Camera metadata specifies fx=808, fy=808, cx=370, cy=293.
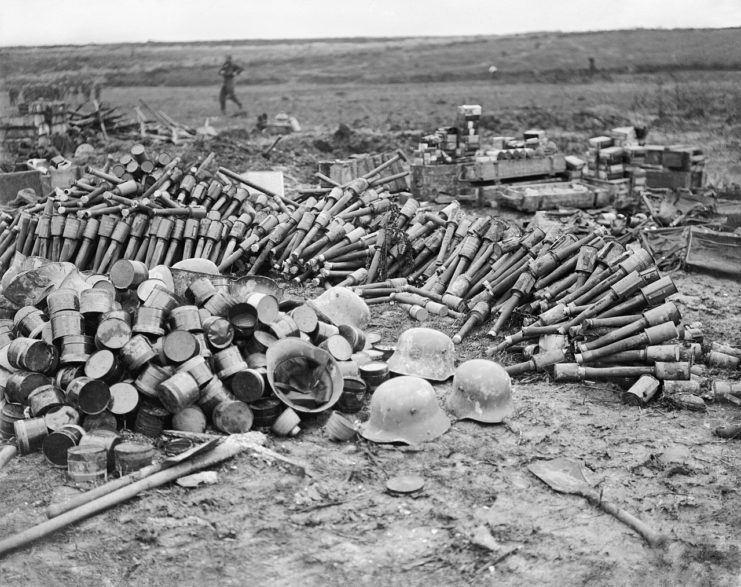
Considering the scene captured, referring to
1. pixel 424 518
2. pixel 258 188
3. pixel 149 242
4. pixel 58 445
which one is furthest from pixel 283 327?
pixel 258 188

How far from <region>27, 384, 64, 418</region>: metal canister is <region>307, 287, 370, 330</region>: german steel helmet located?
344cm

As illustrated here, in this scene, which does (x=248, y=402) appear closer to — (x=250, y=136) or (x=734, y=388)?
(x=734, y=388)

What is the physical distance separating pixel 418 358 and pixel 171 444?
290cm

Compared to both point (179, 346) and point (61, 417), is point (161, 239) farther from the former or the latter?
point (61, 417)

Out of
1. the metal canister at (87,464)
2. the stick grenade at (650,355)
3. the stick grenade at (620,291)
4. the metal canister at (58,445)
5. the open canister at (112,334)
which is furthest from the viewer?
the stick grenade at (620,291)

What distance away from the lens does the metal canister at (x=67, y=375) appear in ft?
23.9

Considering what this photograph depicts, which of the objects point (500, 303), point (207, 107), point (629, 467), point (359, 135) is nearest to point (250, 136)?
point (359, 135)

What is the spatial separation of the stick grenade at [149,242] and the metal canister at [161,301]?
15.7 feet

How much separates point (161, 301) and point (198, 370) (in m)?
1.09

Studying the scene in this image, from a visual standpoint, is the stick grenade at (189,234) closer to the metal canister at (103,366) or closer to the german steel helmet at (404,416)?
the metal canister at (103,366)

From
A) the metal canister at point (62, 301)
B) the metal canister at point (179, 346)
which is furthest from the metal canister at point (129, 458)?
the metal canister at point (62, 301)

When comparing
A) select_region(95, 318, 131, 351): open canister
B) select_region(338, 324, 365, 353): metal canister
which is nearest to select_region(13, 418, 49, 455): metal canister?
select_region(95, 318, 131, 351): open canister

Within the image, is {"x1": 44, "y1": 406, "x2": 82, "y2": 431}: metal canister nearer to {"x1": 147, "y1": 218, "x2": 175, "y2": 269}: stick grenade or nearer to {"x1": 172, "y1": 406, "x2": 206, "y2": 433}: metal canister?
{"x1": 172, "y1": 406, "x2": 206, "y2": 433}: metal canister

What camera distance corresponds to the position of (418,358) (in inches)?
342
